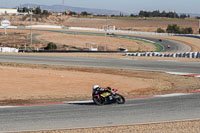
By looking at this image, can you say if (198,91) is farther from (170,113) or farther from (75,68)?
(75,68)

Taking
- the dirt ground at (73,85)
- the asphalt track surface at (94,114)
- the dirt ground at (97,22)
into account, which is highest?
the dirt ground at (97,22)

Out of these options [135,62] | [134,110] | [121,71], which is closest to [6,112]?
[134,110]

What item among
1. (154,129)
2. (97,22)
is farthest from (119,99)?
(97,22)

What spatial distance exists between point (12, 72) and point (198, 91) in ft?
52.7

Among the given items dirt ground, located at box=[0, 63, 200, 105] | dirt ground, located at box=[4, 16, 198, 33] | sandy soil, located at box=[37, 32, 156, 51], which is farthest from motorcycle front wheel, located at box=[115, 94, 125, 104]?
dirt ground, located at box=[4, 16, 198, 33]

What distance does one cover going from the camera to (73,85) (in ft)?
79.0

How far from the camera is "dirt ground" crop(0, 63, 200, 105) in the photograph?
19612mm

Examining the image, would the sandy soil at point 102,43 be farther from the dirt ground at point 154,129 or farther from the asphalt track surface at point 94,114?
the dirt ground at point 154,129

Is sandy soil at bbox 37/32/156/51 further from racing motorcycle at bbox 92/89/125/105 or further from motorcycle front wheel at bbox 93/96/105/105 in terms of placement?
motorcycle front wheel at bbox 93/96/105/105

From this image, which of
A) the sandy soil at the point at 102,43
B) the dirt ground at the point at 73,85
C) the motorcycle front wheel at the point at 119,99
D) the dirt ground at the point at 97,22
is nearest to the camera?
the motorcycle front wheel at the point at 119,99

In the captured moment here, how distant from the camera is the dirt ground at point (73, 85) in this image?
19612 mm

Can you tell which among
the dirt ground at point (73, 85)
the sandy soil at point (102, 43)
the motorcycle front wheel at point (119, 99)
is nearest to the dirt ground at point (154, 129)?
the motorcycle front wheel at point (119, 99)

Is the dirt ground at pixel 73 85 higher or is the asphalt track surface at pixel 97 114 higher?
the asphalt track surface at pixel 97 114

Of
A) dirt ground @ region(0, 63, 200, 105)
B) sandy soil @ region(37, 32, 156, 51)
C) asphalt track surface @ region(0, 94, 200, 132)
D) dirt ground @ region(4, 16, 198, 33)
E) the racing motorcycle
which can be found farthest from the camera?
dirt ground @ region(4, 16, 198, 33)
